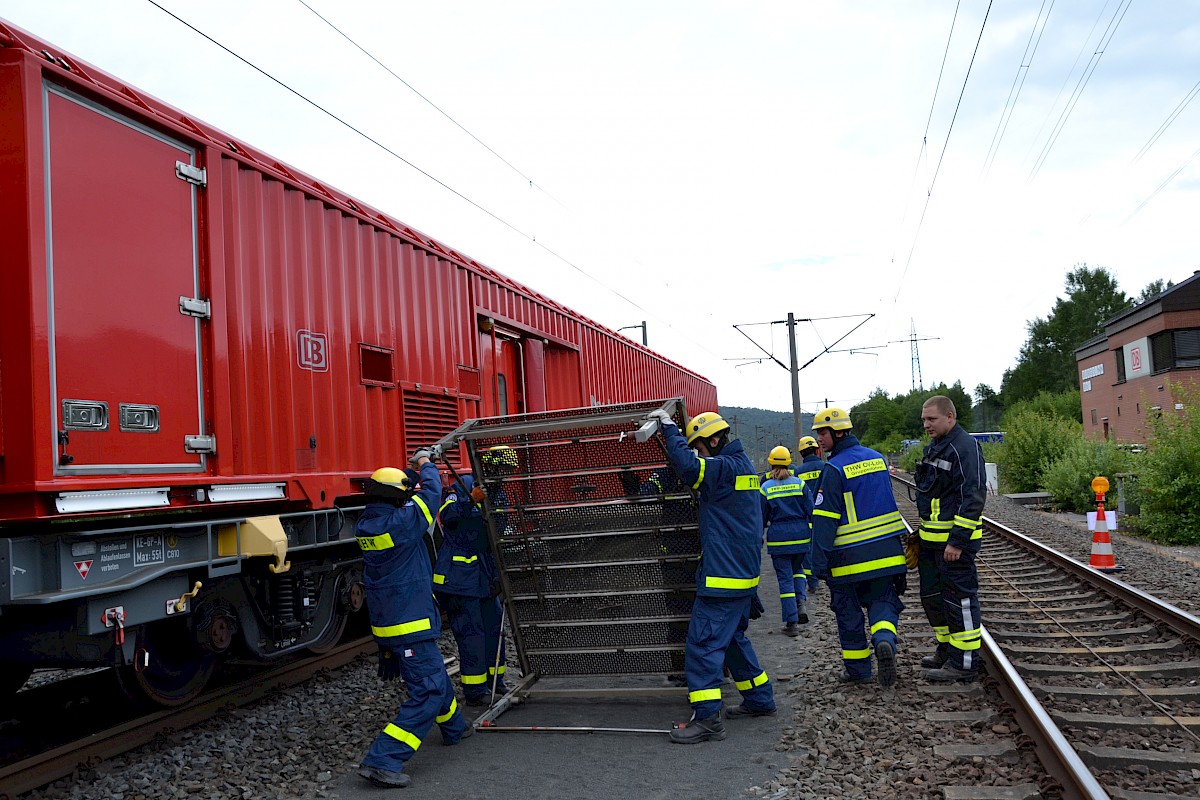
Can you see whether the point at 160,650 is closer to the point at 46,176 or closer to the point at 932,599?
the point at 46,176

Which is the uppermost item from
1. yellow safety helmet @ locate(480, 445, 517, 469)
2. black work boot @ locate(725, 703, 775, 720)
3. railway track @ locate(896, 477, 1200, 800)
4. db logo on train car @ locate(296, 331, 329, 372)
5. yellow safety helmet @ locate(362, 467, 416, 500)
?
db logo on train car @ locate(296, 331, 329, 372)

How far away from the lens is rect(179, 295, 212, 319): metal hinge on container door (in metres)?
5.35

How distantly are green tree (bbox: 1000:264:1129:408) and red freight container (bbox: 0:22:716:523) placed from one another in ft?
228

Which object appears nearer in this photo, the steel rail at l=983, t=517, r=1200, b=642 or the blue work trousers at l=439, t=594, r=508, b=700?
the blue work trousers at l=439, t=594, r=508, b=700

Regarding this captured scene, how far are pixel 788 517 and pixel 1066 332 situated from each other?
72370 millimetres

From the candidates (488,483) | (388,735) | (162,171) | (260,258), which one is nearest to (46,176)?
(162,171)

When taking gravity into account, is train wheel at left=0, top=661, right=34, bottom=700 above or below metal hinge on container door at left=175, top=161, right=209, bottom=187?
below

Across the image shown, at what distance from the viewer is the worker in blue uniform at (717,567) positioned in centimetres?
507

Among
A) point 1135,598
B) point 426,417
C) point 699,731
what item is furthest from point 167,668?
point 1135,598

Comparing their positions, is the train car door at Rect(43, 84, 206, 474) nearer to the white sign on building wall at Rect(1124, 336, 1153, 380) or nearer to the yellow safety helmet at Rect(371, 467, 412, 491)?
the yellow safety helmet at Rect(371, 467, 412, 491)

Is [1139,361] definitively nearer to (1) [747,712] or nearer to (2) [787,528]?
(2) [787,528]

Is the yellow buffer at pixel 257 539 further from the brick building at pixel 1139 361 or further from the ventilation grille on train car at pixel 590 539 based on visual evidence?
the brick building at pixel 1139 361

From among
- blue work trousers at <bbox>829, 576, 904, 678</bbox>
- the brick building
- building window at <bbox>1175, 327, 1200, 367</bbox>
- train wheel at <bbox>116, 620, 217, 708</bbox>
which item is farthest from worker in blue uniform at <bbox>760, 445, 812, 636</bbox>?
building window at <bbox>1175, 327, 1200, 367</bbox>

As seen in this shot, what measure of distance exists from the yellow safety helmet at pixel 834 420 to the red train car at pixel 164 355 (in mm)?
3560
